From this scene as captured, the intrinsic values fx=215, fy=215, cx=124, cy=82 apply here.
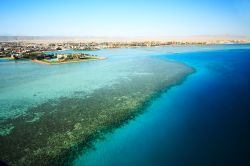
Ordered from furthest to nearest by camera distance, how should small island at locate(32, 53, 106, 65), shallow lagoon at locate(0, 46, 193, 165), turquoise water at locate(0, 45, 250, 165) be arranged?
small island at locate(32, 53, 106, 65) → shallow lagoon at locate(0, 46, 193, 165) → turquoise water at locate(0, 45, 250, 165)

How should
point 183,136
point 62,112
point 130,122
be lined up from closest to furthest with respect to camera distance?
1. point 183,136
2. point 130,122
3. point 62,112

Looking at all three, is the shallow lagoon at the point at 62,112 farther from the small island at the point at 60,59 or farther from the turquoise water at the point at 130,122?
the small island at the point at 60,59

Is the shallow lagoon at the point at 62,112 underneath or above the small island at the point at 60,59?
underneath

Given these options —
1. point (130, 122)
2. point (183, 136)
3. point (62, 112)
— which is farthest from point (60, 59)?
point (183, 136)

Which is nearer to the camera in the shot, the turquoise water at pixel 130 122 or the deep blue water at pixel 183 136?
the deep blue water at pixel 183 136

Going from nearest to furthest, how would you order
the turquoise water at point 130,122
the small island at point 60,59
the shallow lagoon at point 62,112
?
the turquoise water at point 130,122 → the shallow lagoon at point 62,112 → the small island at point 60,59

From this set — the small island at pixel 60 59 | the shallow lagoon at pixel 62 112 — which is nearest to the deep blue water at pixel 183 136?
the shallow lagoon at pixel 62 112

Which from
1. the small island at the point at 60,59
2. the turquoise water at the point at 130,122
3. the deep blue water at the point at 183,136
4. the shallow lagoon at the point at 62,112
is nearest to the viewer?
the deep blue water at the point at 183,136

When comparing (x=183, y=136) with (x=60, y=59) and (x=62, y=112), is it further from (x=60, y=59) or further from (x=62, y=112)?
(x=60, y=59)

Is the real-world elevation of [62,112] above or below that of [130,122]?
above

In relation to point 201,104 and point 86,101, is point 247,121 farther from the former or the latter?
point 86,101

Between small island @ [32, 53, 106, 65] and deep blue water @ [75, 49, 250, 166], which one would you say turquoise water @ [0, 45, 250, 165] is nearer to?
deep blue water @ [75, 49, 250, 166]

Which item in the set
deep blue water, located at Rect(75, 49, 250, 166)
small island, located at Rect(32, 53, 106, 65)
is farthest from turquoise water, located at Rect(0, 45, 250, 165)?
small island, located at Rect(32, 53, 106, 65)
